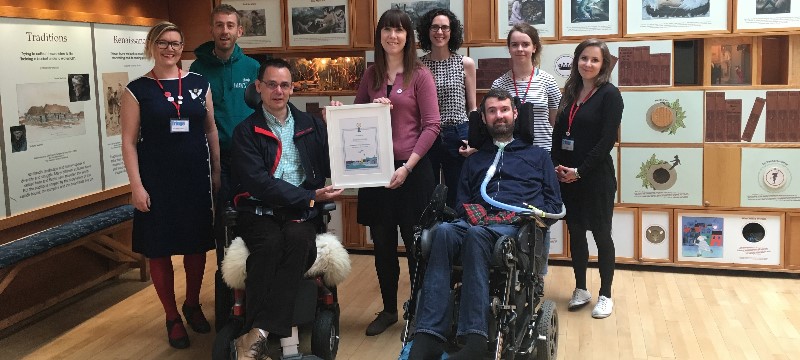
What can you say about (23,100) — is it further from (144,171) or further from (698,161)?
(698,161)

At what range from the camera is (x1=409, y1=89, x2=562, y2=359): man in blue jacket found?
10.5ft

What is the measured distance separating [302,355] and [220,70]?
5.88 ft

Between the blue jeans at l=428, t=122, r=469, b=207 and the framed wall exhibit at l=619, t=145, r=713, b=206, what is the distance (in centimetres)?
157

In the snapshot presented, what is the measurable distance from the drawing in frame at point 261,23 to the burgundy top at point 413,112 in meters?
2.26

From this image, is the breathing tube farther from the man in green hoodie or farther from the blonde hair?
the blonde hair

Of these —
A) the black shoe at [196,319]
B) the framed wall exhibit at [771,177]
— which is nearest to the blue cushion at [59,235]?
the black shoe at [196,319]

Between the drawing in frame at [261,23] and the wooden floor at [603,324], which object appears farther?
the drawing in frame at [261,23]

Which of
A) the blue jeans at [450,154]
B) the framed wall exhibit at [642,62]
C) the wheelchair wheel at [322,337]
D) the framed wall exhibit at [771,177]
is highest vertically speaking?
the framed wall exhibit at [642,62]

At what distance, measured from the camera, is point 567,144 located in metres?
4.57

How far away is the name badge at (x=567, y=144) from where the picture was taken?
4.55 metres

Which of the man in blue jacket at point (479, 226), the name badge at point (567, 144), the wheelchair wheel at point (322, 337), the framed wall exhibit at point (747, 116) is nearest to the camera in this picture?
the man in blue jacket at point (479, 226)

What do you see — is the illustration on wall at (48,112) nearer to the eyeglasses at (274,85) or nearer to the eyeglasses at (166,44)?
the eyeglasses at (166,44)

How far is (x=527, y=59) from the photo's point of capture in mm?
4602

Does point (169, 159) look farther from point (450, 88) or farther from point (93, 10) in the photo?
point (93, 10)
